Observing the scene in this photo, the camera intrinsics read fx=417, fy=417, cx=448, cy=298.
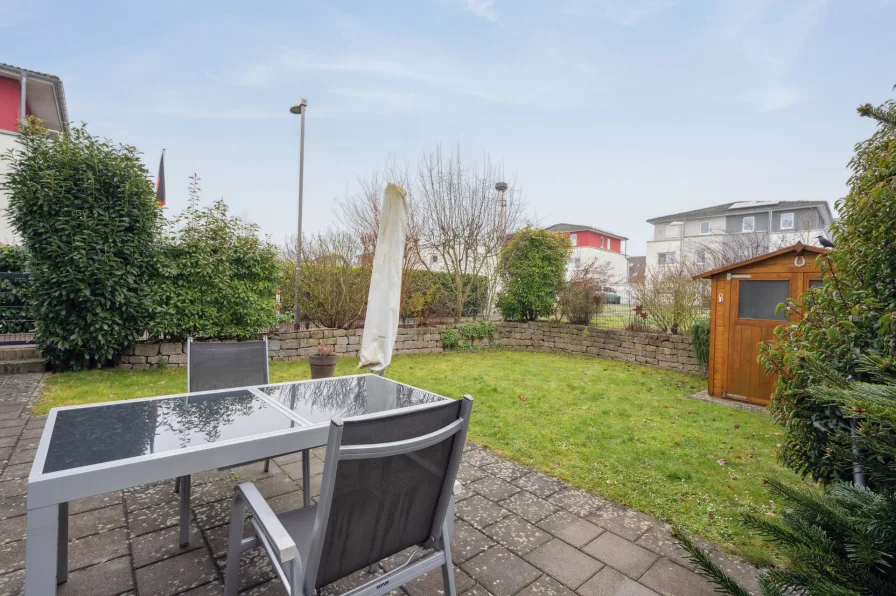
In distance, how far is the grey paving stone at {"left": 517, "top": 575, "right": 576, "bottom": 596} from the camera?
6.92 ft

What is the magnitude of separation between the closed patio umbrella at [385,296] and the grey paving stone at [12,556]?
2.23 metres

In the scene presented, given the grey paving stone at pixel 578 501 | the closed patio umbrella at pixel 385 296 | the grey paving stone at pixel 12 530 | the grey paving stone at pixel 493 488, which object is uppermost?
the closed patio umbrella at pixel 385 296

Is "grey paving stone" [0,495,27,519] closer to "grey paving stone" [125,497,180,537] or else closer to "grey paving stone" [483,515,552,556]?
"grey paving stone" [125,497,180,537]

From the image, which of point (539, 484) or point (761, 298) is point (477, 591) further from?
point (761, 298)

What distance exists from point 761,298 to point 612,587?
5.68m

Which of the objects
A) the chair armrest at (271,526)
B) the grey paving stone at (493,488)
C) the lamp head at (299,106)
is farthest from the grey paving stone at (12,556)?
the lamp head at (299,106)

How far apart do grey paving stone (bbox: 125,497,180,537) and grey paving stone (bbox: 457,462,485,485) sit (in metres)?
2.00

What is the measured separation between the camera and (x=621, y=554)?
96.1 inches

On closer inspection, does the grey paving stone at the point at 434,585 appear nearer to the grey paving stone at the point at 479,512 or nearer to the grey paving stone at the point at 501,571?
the grey paving stone at the point at 501,571

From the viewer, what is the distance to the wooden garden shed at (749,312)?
5.82 metres

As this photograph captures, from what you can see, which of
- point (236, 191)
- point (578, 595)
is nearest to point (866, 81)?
point (578, 595)

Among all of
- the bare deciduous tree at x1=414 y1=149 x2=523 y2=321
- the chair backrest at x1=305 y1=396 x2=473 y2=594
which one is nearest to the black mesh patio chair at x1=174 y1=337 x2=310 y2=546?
the chair backrest at x1=305 y1=396 x2=473 y2=594

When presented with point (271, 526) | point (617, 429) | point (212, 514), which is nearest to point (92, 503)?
point (212, 514)

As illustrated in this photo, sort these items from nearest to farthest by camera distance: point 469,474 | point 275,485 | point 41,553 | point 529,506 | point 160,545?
point 41,553
point 160,545
point 529,506
point 275,485
point 469,474
